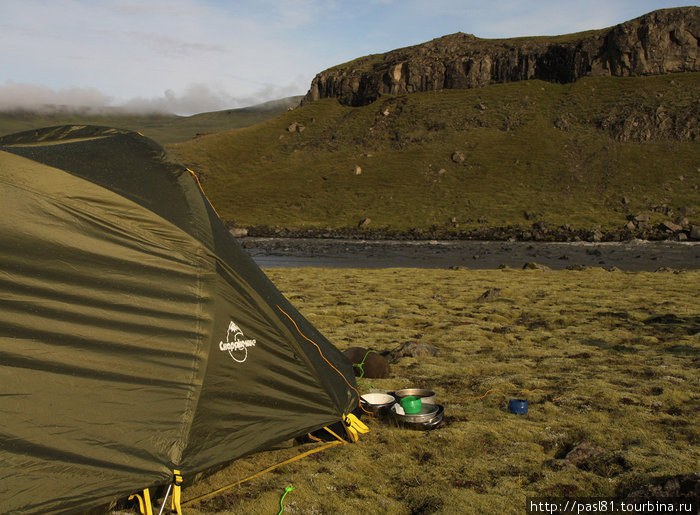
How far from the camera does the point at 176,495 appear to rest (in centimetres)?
485

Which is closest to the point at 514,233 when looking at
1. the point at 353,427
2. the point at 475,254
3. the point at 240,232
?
the point at 475,254

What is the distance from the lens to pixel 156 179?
584 centimetres

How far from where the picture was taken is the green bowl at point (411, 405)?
6875mm

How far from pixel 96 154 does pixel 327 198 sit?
244 ft

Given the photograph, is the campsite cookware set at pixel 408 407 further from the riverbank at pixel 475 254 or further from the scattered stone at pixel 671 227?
the scattered stone at pixel 671 227

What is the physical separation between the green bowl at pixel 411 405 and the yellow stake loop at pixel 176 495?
3.03m

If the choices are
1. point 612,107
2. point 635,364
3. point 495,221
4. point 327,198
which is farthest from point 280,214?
point 635,364

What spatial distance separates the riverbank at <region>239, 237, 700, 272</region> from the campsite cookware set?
2097cm

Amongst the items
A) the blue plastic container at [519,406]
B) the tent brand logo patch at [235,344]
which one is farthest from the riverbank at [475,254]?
the tent brand logo patch at [235,344]

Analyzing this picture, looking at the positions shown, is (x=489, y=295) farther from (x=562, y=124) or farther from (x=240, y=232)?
(x=562, y=124)

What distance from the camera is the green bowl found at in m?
6.88

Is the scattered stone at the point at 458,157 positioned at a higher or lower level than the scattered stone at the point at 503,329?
higher

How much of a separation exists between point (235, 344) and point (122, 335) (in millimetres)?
1118

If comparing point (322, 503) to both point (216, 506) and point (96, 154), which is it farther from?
point (96, 154)
